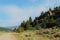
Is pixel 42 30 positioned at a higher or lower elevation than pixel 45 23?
lower

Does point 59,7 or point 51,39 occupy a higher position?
point 59,7

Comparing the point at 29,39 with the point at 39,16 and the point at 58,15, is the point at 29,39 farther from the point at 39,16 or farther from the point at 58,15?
the point at 39,16

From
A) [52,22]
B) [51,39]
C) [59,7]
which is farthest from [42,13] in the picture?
[51,39]

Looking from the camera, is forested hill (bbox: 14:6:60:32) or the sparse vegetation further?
forested hill (bbox: 14:6:60:32)

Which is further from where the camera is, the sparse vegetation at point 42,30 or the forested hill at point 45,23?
the forested hill at point 45,23

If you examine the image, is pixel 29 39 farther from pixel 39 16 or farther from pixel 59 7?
pixel 39 16

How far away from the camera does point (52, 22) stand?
329ft

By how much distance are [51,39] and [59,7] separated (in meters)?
Answer: 117

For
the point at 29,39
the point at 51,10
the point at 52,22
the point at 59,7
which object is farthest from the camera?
the point at 51,10

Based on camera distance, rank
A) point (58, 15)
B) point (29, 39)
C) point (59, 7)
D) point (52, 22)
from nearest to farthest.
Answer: point (29, 39)
point (52, 22)
point (58, 15)
point (59, 7)

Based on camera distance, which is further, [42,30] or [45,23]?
[45,23]

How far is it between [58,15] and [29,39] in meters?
99.7

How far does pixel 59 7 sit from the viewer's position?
143500 millimetres

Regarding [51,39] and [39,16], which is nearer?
[51,39]
